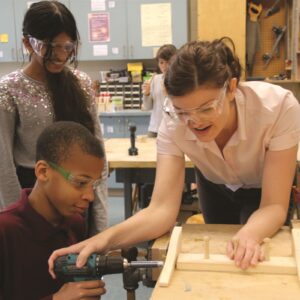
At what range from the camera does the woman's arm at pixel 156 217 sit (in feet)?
3.79

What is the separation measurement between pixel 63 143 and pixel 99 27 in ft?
12.7

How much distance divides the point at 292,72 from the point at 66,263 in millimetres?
4161

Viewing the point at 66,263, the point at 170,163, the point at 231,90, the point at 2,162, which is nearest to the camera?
the point at 66,263

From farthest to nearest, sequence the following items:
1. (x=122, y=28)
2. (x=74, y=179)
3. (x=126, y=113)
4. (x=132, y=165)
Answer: (x=122, y=28) → (x=126, y=113) → (x=132, y=165) → (x=74, y=179)

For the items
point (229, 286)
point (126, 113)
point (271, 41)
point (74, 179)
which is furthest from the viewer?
point (271, 41)

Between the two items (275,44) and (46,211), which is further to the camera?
(275,44)

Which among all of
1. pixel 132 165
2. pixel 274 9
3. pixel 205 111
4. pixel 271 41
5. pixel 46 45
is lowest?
pixel 132 165

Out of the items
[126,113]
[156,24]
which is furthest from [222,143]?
[156,24]

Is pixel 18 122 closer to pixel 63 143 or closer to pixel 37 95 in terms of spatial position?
pixel 37 95

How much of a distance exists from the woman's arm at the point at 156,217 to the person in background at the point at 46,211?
0.44ft

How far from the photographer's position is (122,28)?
4.78 meters

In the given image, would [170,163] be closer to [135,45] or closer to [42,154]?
[42,154]

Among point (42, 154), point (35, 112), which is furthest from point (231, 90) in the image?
point (35, 112)

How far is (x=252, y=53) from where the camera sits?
4809 mm
